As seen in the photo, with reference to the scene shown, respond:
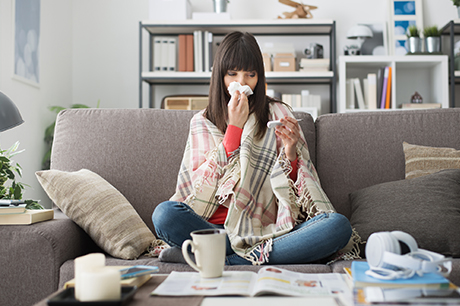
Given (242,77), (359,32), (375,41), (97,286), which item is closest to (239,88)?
(242,77)

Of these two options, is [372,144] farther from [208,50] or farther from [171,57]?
[171,57]

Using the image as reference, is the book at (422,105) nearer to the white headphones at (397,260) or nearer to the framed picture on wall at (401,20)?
the framed picture on wall at (401,20)

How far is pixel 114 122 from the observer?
1.80m

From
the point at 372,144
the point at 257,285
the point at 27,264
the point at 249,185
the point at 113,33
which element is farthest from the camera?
the point at 113,33

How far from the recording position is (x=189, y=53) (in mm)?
3494

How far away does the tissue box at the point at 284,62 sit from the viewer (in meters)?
3.48

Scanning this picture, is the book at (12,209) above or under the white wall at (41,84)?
under

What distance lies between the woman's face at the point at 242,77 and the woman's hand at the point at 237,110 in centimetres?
7

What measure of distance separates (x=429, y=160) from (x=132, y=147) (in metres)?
1.16

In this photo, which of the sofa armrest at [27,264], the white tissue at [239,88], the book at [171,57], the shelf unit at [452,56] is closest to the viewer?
the sofa armrest at [27,264]

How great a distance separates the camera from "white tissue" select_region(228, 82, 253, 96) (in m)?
1.65

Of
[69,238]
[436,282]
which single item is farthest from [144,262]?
[436,282]

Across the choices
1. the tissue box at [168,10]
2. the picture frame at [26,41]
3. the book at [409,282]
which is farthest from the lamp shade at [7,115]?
the tissue box at [168,10]

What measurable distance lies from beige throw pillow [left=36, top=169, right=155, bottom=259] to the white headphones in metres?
0.85
